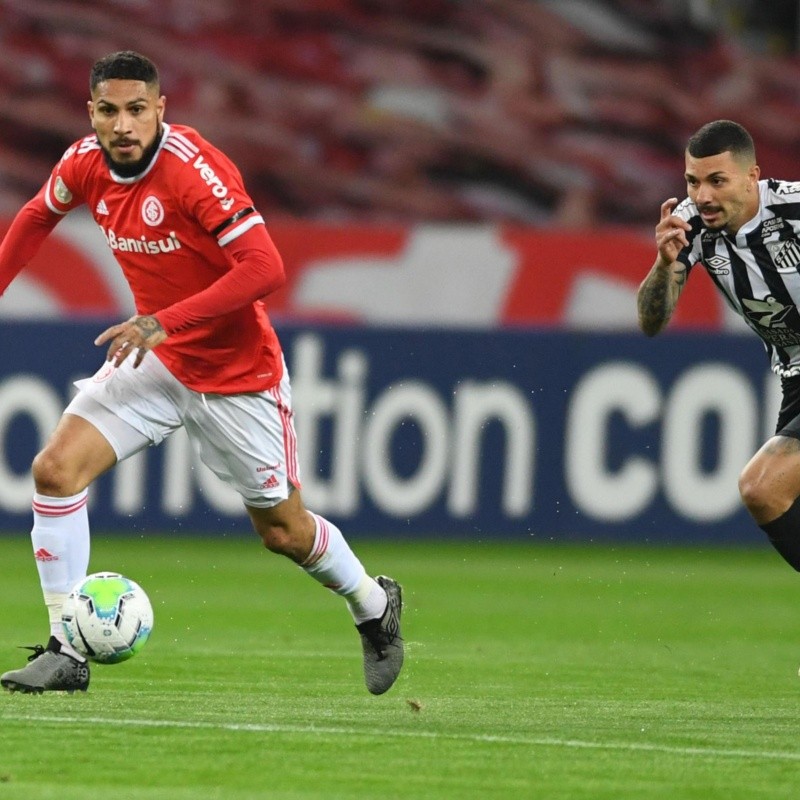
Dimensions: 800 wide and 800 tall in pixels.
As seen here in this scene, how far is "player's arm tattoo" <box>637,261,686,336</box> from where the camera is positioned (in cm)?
680

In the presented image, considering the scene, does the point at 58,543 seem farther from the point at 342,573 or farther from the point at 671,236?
the point at 671,236

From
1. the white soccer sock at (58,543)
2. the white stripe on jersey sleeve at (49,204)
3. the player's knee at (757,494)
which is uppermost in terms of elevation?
the white stripe on jersey sleeve at (49,204)

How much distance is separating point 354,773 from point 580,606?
19.3 ft

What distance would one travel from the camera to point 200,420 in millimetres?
6984

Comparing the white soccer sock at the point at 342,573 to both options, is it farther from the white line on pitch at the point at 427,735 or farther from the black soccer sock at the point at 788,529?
the black soccer sock at the point at 788,529

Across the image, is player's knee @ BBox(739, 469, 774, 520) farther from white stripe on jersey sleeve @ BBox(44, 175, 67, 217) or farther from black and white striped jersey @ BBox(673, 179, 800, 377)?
white stripe on jersey sleeve @ BBox(44, 175, 67, 217)

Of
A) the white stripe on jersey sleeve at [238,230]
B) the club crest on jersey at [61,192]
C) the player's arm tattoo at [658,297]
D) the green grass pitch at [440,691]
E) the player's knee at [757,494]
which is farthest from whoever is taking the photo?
the player's knee at [757,494]

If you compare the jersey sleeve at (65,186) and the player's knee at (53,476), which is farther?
the jersey sleeve at (65,186)

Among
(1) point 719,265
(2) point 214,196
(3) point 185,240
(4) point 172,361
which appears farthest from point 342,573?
(1) point 719,265

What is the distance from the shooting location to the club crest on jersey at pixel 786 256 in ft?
23.1

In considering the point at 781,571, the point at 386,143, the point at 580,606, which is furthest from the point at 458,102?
the point at 580,606

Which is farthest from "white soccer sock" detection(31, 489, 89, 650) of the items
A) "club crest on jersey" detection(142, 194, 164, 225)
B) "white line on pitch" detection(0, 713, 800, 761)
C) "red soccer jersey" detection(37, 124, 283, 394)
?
"club crest on jersey" detection(142, 194, 164, 225)

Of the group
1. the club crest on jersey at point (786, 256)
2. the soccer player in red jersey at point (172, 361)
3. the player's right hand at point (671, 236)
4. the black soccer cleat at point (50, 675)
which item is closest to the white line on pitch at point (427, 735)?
the black soccer cleat at point (50, 675)

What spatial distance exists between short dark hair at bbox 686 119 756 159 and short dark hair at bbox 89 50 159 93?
1.96 m
